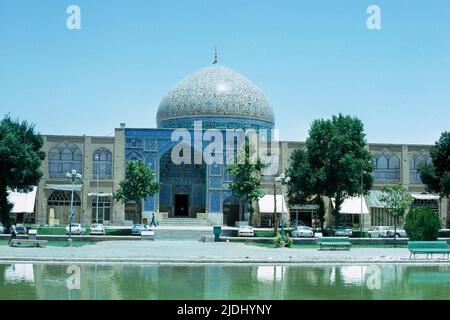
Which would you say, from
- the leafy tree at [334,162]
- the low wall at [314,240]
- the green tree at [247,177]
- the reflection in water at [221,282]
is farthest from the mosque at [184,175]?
the reflection in water at [221,282]

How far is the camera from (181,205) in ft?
172

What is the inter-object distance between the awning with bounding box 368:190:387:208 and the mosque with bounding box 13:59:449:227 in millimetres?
76

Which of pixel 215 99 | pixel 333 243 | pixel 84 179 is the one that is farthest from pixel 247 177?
pixel 333 243

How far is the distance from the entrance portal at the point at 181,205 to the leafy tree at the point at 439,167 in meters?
18.9

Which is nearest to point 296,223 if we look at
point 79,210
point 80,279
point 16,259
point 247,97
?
point 247,97

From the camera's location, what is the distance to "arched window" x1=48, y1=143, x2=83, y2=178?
159 ft

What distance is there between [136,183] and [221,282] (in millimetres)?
29939

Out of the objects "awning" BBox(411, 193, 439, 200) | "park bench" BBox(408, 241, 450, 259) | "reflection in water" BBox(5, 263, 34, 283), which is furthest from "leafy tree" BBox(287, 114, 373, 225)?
"reflection in water" BBox(5, 263, 34, 283)

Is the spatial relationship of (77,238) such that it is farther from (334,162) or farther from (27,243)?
(334,162)

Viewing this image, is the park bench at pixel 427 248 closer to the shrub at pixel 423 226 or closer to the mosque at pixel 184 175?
the shrub at pixel 423 226

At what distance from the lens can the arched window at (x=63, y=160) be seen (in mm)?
48500

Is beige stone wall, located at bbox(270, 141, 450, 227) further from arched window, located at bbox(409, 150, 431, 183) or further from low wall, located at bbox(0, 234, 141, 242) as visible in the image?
low wall, located at bbox(0, 234, 141, 242)
